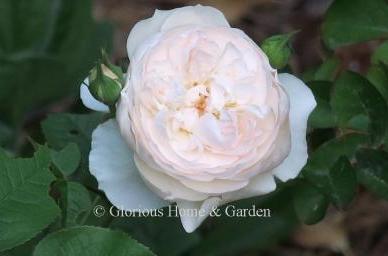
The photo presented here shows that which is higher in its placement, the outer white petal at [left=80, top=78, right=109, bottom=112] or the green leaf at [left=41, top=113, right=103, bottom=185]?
the outer white petal at [left=80, top=78, right=109, bottom=112]

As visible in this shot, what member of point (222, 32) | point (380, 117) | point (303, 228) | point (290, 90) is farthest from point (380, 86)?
Answer: point (303, 228)

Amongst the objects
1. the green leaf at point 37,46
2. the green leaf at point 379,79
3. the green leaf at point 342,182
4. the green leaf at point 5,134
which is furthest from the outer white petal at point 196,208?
the green leaf at point 37,46

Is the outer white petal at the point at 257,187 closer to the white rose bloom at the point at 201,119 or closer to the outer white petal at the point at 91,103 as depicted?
the white rose bloom at the point at 201,119

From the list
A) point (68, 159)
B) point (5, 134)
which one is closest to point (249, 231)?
point (5, 134)

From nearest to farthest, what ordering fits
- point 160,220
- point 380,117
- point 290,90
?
1. point 290,90
2. point 380,117
3. point 160,220

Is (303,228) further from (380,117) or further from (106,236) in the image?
(106,236)

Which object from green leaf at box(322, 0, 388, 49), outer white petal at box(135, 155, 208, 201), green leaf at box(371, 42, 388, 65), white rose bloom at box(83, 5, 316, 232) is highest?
white rose bloom at box(83, 5, 316, 232)

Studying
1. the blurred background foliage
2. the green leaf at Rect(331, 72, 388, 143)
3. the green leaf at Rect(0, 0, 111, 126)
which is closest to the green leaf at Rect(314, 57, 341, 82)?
the blurred background foliage

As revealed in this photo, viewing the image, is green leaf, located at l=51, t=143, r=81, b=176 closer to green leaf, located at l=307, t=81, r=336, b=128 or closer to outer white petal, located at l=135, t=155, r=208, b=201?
outer white petal, located at l=135, t=155, r=208, b=201
